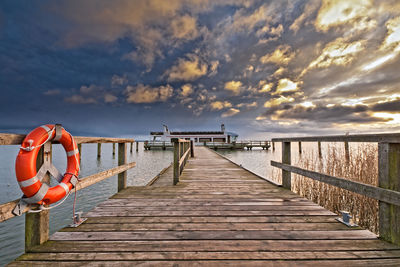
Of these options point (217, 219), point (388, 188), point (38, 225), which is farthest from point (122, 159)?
point (388, 188)

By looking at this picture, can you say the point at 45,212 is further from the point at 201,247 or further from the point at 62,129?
the point at 201,247

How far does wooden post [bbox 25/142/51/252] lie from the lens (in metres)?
1.76

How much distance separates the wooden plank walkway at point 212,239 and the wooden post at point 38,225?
96 mm

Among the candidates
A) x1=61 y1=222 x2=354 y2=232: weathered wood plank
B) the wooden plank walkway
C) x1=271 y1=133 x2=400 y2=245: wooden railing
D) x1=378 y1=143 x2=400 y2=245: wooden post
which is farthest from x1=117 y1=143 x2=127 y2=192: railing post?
x1=378 y1=143 x2=400 y2=245: wooden post

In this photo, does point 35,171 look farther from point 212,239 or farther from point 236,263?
point 236,263

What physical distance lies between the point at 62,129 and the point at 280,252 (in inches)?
98.8

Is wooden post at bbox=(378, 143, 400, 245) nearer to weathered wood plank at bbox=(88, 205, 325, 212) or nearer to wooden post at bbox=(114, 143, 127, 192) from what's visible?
weathered wood plank at bbox=(88, 205, 325, 212)

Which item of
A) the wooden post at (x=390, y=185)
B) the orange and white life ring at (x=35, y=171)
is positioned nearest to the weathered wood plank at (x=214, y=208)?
the wooden post at (x=390, y=185)

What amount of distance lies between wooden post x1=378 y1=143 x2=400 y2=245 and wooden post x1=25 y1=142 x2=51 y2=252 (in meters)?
3.47

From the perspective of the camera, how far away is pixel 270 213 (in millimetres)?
2531

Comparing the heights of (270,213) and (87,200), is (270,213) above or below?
above

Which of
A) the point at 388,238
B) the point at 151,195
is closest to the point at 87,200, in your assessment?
the point at 151,195

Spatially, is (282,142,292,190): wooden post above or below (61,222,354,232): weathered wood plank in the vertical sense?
above

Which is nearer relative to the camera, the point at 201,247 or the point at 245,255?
the point at 245,255
